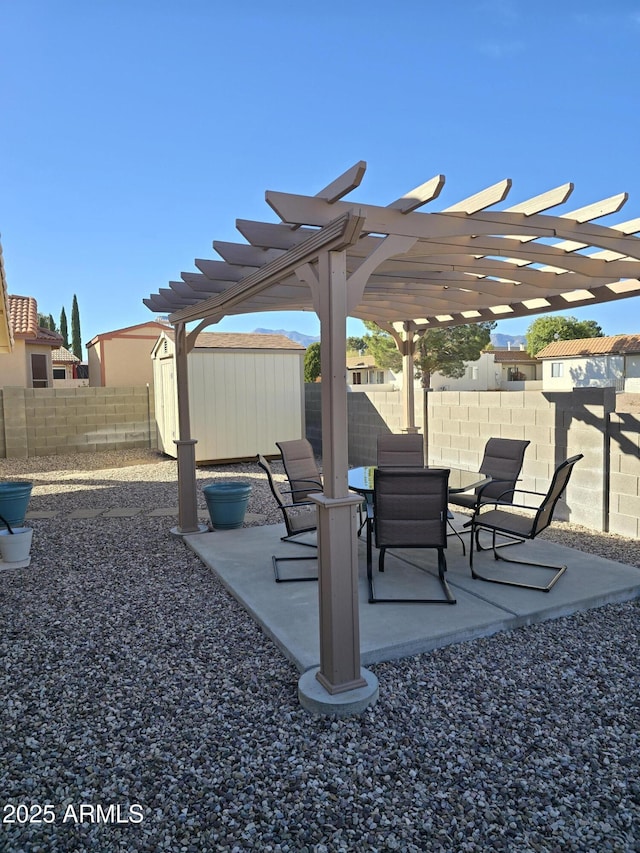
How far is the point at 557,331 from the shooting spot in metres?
37.1

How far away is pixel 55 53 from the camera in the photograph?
6883 mm

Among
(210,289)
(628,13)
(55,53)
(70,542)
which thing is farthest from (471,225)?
(55,53)

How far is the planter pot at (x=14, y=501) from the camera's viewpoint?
5.61 m

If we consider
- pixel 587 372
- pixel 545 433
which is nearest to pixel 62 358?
pixel 587 372

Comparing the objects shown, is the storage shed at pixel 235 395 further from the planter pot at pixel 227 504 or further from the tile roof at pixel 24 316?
the planter pot at pixel 227 504

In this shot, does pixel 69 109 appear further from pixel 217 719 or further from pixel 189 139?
pixel 217 719

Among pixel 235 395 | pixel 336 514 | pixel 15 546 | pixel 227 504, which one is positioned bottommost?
pixel 15 546

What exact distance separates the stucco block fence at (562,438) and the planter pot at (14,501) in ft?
16.8

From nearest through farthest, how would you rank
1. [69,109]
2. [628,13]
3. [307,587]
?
[307,587]
[628,13]
[69,109]

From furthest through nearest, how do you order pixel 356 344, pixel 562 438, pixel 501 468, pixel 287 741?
pixel 356 344, pixel 562 438, pixel 501 468, pixel 287 741

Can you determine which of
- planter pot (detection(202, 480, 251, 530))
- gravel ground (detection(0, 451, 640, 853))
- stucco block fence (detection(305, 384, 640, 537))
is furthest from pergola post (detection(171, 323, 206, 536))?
stucco block fence (detection(305, 384, 640, 537))

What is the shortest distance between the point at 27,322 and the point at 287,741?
43.1 feet

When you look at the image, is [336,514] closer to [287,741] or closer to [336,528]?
[336,528]

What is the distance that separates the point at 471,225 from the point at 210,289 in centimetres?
222
